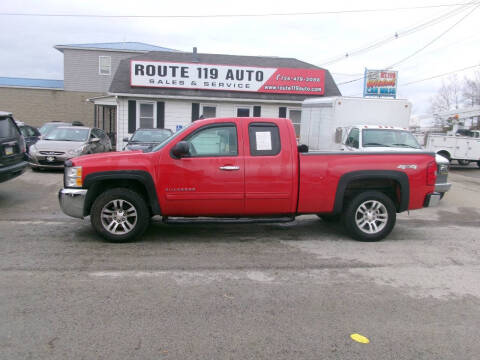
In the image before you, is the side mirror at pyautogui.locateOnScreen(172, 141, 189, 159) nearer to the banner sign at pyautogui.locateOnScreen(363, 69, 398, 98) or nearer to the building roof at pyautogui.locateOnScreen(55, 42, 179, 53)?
the banner sign at pyautogui.locateOnScreen(363, 69, 398, 98)

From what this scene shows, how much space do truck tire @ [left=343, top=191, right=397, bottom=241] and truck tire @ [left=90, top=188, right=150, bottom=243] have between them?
3.06m

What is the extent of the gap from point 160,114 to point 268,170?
46.9ft

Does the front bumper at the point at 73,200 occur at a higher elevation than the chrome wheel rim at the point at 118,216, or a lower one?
higher

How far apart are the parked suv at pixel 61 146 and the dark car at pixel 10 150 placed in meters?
4.26

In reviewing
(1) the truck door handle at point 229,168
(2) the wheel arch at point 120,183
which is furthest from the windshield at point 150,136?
(1) the truck door handle at point 229,168

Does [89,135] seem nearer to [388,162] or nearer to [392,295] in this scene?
[388,162]

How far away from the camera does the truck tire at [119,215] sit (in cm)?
607

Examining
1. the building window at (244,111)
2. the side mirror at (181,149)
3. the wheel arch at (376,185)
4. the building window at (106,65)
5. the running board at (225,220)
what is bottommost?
the running board at (225,220)

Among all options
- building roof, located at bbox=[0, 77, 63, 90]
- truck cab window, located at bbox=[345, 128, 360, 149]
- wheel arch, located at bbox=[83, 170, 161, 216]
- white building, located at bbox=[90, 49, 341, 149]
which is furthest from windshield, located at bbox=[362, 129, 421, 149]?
building roof, located at bbox=[0, 77, 63, 90]

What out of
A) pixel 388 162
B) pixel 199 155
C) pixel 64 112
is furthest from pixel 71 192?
pixel 64 112

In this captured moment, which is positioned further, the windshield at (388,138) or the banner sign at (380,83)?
the banner sign at (380,83)

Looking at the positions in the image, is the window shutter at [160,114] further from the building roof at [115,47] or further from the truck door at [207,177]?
the truck door at [207,177]

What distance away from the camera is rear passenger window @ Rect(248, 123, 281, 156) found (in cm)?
620

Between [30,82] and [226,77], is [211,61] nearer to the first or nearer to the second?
[226,77]
